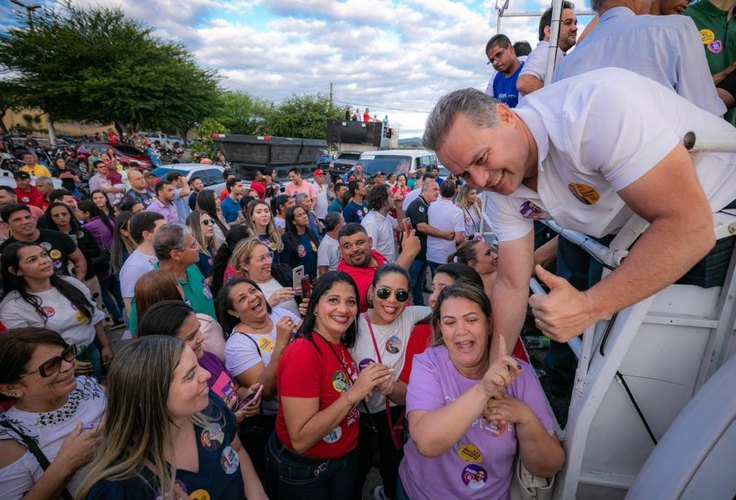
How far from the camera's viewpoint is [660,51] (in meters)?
1.67

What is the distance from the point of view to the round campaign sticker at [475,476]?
1.68 metres

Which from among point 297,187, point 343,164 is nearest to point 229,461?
point 297,187

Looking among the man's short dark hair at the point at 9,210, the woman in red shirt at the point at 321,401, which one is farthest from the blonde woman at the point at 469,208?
the man's short dark hair at the point at 9,210

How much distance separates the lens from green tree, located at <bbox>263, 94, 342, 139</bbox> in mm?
32750

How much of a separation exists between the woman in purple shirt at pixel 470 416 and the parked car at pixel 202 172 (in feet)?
34.3

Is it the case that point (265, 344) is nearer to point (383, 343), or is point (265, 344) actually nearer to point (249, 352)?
point (249, 352)

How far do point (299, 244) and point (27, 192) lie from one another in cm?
551

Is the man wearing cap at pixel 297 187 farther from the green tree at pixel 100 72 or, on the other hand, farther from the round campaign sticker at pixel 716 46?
the green tree at pixel 100 72

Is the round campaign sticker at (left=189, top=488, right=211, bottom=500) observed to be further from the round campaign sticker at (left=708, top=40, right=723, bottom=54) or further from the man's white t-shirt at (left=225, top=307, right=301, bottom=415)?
the round campaign sticker at (left=708, top=40, right=723, bottom=54)

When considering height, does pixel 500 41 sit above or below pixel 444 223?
above

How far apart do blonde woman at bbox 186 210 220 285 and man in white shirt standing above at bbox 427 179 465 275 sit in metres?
3.16

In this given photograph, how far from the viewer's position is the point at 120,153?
1891cm

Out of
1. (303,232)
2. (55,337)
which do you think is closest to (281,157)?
(303,232)

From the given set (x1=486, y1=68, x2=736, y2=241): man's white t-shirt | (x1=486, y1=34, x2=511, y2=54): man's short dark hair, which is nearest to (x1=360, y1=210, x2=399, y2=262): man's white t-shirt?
(x1=486, y1=34, x2=511, y2=54): man's short dark hair
